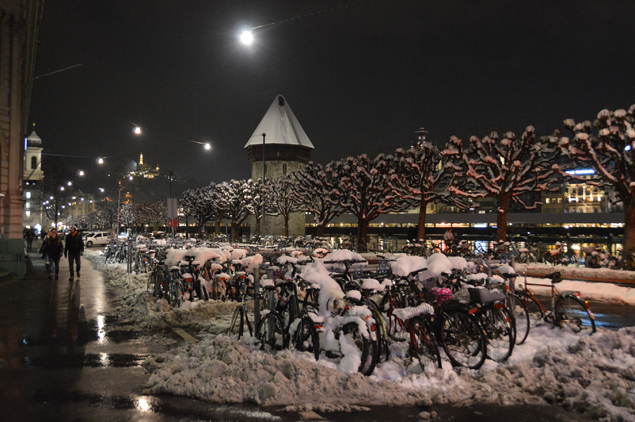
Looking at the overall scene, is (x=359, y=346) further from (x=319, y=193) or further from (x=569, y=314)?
(x=319, y=193)

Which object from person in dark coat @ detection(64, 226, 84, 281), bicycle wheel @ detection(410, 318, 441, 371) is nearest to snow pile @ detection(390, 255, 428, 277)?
bicycle wheel @ detection(410, 318, 441, 371)

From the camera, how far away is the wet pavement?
5.00m

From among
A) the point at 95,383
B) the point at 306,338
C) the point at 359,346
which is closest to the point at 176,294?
the point at 95,383

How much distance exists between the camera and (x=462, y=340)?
6367mm

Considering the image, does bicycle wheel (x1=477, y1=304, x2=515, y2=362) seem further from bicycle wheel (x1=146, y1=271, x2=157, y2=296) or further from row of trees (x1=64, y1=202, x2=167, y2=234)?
row of trees (x1=64, y1=202, x2=167, y2=234)

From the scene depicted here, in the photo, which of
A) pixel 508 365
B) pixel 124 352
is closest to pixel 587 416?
pixel 508 365

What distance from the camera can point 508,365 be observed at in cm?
627

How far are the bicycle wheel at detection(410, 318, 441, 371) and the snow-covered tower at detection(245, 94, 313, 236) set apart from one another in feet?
205

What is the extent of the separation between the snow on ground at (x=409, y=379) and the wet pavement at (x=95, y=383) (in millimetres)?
189

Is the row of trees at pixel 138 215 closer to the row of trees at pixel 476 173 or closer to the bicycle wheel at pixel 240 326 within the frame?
the row of trees at pixel 476 173

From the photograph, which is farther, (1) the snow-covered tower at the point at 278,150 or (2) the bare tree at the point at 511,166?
(1) the snow-covered tower at the point at 278,150

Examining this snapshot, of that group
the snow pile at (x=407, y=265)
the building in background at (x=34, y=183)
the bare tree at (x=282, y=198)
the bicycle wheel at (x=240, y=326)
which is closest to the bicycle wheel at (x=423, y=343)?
the snow pile at (x=407, y=265)

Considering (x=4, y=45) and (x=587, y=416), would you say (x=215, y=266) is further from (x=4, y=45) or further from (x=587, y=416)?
(x=4, y=45)

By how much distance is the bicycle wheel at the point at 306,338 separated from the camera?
20.5ft
